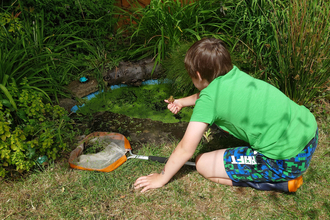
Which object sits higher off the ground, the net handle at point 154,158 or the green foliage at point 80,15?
the green foliage at point 80,15

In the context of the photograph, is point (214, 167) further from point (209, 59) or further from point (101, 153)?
point (101, 153)

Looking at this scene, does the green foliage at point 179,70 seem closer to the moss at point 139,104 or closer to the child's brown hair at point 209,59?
the moss at point 139,104

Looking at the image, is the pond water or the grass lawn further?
the pond water

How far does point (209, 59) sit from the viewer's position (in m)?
1.58

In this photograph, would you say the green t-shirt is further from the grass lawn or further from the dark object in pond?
the dark object in pond

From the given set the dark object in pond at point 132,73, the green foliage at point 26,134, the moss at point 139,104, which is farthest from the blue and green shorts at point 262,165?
the dark object in pond at point 132,73

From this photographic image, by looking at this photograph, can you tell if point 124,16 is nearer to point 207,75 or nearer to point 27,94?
point 27,94

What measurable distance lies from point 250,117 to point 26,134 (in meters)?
1.59

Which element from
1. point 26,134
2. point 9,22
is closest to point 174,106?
point 26,134

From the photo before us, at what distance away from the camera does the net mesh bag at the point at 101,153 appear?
2086mm

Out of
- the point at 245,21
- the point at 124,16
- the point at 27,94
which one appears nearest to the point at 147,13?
the point at 124,16

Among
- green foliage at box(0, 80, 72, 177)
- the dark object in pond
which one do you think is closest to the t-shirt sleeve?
green foliage at box(0, 80, 72, 177)

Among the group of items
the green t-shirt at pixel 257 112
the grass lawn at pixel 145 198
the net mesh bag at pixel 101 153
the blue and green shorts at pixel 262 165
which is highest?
the green t-shirt at pixel 257 112

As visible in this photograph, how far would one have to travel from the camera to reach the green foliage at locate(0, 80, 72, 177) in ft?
6.02
